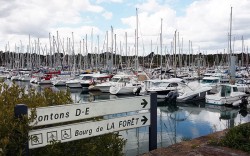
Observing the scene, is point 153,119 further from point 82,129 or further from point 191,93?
point 191,93

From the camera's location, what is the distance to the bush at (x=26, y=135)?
4191 millimetres

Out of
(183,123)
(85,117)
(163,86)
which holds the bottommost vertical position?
(183,123)

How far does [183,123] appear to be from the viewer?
70.8 ft

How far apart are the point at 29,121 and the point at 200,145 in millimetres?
3918

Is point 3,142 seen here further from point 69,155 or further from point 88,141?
point 88,141

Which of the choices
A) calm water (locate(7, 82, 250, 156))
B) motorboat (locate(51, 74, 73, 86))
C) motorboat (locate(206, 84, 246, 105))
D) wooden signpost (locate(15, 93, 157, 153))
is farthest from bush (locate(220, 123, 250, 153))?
motorboat (locate(51, 74, 73, 86))

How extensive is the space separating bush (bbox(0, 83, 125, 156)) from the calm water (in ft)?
21.2

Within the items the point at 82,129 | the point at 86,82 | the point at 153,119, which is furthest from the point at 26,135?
the point at 86,82

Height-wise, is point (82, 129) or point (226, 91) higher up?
point (82, 129)

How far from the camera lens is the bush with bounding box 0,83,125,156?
165 inches

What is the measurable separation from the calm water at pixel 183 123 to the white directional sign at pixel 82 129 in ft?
22.1

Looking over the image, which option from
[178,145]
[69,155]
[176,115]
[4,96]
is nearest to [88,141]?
[69,155]

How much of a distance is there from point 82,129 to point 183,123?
17.4 m

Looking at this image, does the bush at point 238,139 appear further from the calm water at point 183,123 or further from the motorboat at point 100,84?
the motorboat at point 100,84
